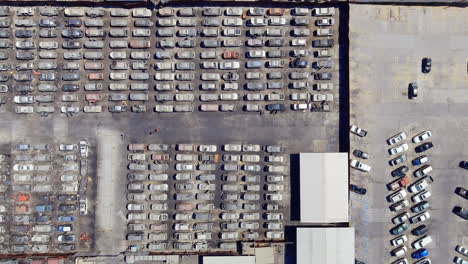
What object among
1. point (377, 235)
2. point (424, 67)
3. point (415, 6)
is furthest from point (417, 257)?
point (415, 6)

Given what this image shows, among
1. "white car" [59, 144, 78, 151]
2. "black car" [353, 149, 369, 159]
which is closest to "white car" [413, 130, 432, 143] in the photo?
"black car" [353, 149, 369, 159]

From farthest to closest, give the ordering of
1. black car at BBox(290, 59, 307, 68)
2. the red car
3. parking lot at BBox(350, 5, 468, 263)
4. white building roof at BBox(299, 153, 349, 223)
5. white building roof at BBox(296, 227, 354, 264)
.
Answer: the red car < black car at BBox(290, 59, 307, 68) < parking lot at BBox(350, 5, 468, 263) < white building roof at BBox(299, 153, 349, 223) < white building roof at BBox(296, 227, 354, 264)

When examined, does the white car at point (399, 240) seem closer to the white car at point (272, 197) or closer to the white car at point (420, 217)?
the white car at point (420, 217)

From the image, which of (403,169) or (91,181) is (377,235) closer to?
(403,169)

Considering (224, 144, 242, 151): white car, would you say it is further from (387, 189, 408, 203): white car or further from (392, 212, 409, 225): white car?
(392, 212, 409, 225): white car

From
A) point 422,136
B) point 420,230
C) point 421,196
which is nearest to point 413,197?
point 421,196

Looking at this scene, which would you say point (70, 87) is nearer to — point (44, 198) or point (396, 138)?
point (44, 198)

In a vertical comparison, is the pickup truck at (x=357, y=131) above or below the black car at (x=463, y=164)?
above

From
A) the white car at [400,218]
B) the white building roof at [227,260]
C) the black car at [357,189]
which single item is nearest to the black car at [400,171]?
the black car at [357,189]
